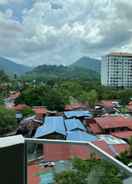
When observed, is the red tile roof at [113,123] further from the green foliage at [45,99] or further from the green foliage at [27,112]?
the green foliage at [45,99]

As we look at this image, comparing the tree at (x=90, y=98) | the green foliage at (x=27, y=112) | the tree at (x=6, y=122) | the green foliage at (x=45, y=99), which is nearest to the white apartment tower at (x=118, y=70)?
the tree at (x=90, y=98)

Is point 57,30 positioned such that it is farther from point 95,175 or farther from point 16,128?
point 95,175

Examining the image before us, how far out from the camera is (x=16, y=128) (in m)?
11.8

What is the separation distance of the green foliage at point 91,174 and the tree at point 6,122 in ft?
33.9

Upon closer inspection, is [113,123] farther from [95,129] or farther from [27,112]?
[27,112]

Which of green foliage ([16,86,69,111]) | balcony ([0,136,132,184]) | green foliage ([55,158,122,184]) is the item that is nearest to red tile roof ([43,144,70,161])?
balcony ([0,136,132,184])

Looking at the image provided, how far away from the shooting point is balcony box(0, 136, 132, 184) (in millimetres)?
753

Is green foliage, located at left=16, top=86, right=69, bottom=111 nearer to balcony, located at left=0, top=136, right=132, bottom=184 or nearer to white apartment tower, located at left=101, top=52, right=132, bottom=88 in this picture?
balcony, located at left=0, top=136, right=132, bottom=184

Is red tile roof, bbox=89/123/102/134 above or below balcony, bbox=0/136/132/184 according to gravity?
below

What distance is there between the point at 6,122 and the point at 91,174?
10.7 m

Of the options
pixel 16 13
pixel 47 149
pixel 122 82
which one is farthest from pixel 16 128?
pixel 122 82

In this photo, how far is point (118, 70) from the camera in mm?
43562

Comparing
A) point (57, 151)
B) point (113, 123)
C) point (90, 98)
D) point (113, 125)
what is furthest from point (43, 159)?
point (90, 98)

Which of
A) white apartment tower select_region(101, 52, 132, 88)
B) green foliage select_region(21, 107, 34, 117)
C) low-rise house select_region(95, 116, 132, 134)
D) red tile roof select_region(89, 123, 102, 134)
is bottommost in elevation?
red tile roof select_region(89, 123, 102, 134)
